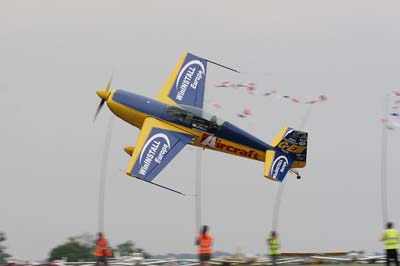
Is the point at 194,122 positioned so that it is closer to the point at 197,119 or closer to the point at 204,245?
the point at 197,119

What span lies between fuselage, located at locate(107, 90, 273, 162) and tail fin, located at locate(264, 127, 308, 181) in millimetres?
406

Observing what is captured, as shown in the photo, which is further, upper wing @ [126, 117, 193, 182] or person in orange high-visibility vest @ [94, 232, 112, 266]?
upper wing @ [126, 117, 193, 182]

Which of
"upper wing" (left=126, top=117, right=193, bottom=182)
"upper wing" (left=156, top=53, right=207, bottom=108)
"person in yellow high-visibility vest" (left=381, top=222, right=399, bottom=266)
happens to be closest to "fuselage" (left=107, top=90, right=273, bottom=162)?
"upper wing" (left=126, top=117, right=193, bottom=182)

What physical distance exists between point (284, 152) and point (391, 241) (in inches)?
398

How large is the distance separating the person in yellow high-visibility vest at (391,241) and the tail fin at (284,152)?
9452mm

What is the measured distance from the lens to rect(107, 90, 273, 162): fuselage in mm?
37469

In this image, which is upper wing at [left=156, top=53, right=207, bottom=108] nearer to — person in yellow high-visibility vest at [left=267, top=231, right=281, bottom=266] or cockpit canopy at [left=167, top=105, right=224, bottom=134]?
cockpit canopy at [left=167, top=105, right=224, bottom=134]

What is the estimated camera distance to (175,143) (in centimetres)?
3697

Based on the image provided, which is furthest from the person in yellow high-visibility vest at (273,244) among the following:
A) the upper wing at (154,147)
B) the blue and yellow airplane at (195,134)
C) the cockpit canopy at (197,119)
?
the cockpit canopy at (197,119)

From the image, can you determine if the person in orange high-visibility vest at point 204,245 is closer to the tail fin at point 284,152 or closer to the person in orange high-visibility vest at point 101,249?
the person in orange high-visibility vest at point 101,249

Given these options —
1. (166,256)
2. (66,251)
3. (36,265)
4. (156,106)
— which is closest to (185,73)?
(156,106)

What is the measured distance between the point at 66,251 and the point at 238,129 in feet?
61.7

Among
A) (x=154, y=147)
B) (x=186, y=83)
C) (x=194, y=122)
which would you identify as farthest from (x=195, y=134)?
(x=186, y=83)

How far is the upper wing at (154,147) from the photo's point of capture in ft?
115
